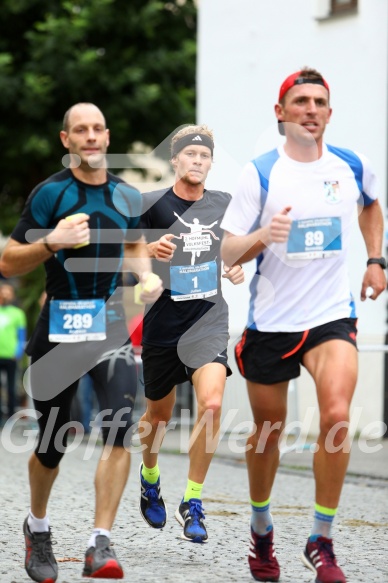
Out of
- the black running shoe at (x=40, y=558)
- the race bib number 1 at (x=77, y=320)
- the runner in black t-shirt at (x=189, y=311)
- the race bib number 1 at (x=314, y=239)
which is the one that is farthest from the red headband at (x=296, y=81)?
the black running shoe at (x=40, y=558)

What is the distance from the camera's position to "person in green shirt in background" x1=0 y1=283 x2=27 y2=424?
59.8 feet

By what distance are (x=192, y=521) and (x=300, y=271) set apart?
1.81 meters

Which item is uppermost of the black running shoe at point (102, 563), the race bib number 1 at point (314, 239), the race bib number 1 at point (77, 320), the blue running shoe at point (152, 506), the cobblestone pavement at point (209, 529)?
the race bib number 1 at point (314, 239)

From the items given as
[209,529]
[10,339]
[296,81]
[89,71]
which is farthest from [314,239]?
[89,71]

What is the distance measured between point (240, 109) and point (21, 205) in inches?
372

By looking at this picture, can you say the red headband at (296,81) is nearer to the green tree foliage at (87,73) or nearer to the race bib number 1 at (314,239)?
the race bib number 1 at (314,239)

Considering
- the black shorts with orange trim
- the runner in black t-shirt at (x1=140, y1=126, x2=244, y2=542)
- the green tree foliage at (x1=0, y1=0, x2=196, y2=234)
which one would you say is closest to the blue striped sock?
the black shorts with orange trim

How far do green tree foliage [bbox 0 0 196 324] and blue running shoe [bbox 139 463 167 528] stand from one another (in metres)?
16.0

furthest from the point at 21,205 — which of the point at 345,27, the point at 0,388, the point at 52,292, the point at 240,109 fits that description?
the point at 52,292

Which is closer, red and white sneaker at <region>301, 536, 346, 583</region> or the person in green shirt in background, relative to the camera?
red and white sneaker at <region>301, 536, 346, 583</region>

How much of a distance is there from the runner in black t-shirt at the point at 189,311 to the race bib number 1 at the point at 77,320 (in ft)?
4.67

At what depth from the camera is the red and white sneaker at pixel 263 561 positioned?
6.05m

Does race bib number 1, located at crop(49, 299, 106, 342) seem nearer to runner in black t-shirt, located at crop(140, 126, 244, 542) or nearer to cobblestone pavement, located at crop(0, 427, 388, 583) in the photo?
cobblestone pavement, located at crop(0, 427, 388, 583)

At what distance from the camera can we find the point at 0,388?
19688 mm
